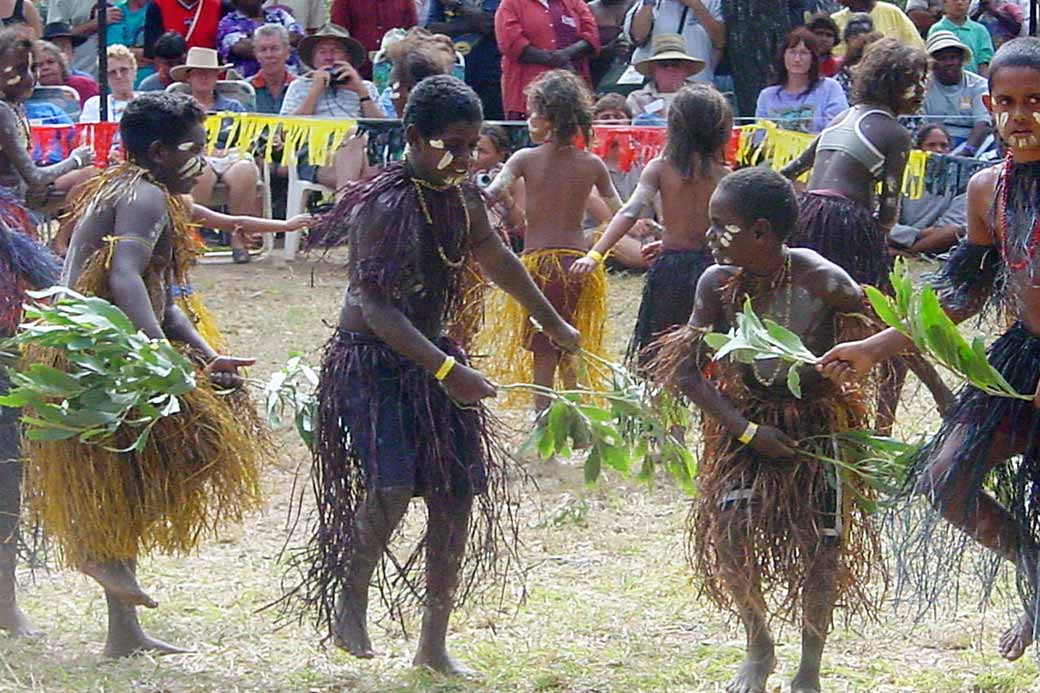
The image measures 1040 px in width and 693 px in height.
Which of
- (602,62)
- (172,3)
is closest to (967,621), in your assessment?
(602,62)

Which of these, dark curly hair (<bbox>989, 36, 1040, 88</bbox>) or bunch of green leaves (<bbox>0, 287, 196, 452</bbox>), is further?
bunch of green leaves (<bbox>0, 287, 196, 452</bbox>)

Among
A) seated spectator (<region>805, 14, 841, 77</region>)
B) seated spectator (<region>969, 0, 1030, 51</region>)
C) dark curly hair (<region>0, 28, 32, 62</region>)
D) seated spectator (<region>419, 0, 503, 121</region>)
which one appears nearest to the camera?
dark curly hair (<region>0, 28, 32, 62</region>)

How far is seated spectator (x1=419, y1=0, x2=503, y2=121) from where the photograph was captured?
455 inches

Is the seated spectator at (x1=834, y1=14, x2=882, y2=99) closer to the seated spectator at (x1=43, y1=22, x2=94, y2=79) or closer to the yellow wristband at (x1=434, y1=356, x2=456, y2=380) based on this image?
the seated spectator at (x1=43, y1=22, x2=94, y2=79)

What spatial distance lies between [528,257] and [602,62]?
526 centimetres

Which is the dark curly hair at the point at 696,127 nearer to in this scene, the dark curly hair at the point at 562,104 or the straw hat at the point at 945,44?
the dark curly hair at the point at 562,104

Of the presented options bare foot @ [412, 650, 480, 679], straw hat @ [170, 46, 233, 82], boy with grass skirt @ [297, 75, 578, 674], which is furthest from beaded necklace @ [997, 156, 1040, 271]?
straw hat @ [170, 46, 233, 82]

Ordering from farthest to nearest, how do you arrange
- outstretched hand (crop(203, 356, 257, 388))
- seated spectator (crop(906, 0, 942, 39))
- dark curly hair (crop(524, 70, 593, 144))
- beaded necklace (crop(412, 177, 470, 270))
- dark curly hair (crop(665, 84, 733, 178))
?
seated spectator (crop(906, 0, 942, 39)), dark curly hair (crop(524, 70, 593, 144)), dark curly hair (crop(665, 84, 733, 178)), outstretched hand (crop(203, 356, 257, 388)), beaded necklace (crop(412, 177, 470, 270))

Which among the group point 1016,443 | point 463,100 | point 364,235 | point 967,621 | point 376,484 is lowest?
point 967,621

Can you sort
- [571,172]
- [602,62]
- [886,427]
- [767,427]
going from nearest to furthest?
[767,427] < [886,427] < [571,172] < [602,62]

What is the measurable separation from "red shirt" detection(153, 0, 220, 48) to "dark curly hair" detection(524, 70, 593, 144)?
18.5 ft

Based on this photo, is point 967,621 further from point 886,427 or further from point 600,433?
point 600,433

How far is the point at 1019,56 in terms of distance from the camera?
149 inches

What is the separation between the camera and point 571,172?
6.78 meters
